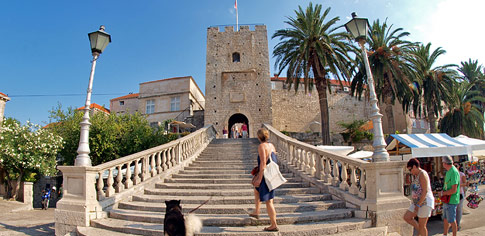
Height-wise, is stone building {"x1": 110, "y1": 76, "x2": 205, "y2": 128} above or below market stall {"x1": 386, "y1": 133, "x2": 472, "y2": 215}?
above

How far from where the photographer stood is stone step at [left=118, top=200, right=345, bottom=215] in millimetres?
4988

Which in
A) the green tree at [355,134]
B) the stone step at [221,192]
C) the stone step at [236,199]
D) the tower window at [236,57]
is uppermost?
the tower window at [236,57]

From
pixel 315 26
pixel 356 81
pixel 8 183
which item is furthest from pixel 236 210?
pixel 8 183

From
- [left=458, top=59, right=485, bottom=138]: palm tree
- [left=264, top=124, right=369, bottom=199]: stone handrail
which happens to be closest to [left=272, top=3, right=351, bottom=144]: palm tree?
[left=264, top=124, right=369, bottom=199]: stone handrail

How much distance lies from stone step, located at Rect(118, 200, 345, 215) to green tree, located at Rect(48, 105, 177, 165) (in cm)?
1011

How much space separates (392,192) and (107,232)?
4901mm

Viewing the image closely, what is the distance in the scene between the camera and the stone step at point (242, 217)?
177 inches

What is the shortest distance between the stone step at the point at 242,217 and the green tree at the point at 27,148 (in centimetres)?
1378

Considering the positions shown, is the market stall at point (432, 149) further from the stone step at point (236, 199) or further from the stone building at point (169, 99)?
the stone building at point (169, 99)

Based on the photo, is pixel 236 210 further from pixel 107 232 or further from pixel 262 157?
pixel 107 232

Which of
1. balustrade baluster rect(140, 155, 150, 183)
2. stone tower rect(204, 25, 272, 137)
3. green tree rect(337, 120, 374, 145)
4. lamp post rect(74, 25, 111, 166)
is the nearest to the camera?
lamp post rect(74, 25, 111, 166)

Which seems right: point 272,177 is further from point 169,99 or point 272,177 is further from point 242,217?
point 169,99

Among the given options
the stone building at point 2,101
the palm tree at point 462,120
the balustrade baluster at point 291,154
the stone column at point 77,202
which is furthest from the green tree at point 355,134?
the stone building at point 2,101

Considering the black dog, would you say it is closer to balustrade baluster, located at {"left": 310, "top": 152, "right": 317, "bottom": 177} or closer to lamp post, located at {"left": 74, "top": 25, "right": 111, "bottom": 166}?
lamp post, located at {"left": 74, "top": 25, "right": 111, "bottom": 166}
